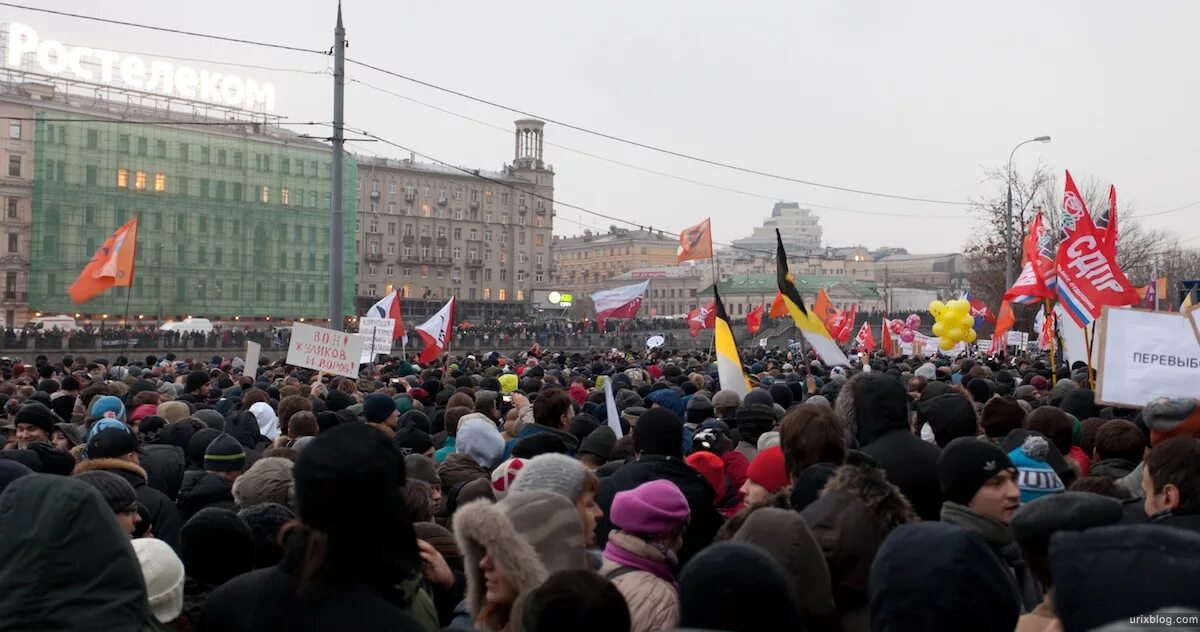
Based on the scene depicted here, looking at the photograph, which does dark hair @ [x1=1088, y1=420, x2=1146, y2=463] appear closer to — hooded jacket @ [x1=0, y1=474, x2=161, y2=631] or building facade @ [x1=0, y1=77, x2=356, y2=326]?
hooded jacket @ [x1=0, y1=474, x2=161, y2=631]

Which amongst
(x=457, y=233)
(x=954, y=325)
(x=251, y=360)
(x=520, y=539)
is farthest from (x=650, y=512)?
(x=457, y=233)

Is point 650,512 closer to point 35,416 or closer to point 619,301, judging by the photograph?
point 35,416

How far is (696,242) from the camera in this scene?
116 feet

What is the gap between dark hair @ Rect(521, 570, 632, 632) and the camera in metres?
3.02

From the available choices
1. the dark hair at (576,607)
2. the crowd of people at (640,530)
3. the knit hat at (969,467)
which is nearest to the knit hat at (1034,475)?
the crowd of people at (640,530)

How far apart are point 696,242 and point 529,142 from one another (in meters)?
96.0

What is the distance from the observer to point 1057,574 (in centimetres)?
254

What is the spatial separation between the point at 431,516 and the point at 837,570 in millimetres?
1965

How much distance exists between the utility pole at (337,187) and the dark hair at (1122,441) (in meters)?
13.1

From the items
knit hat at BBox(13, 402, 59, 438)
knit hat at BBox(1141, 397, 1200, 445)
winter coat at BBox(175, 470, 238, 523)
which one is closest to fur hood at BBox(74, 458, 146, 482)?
winter coat at BBox(175, 470, 238, 523)

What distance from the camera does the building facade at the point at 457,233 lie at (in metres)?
118

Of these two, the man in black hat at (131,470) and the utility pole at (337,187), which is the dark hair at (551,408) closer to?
the man in black hat at (131,470)

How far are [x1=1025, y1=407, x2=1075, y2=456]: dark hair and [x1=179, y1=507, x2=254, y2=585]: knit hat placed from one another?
4.59 m

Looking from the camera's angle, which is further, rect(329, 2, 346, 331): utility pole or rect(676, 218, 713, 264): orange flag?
rect(676, 218, 713, 264): orange flag
